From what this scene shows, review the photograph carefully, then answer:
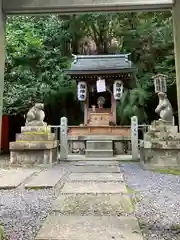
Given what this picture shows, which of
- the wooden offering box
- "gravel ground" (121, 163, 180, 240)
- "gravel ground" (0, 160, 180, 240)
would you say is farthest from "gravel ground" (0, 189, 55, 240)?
the wooden offering box

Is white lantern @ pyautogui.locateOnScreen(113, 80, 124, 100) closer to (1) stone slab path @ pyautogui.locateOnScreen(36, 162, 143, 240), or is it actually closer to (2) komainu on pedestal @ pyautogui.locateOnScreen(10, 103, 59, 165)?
(2) komainu on pedestal @ pyautogui.locateOnScreen(10, 103, 59, 165)

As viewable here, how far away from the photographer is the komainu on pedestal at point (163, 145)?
7.29 metres

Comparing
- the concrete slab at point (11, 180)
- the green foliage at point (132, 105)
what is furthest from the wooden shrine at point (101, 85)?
the concrete slab at point (11, 180)

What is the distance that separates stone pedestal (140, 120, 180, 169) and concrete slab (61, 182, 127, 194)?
242 centimetres

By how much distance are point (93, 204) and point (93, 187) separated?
119cm

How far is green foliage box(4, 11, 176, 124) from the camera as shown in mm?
11617

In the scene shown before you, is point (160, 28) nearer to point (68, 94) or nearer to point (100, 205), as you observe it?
point (68, 94)

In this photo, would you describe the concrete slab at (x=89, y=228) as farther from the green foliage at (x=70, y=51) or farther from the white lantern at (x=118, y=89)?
the white lantern at (x=118, y=89)

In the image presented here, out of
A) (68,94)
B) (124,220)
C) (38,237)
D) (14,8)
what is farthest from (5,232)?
(68,94)

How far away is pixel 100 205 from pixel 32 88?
28.7 feet

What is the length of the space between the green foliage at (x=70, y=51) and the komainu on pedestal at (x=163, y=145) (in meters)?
4.78

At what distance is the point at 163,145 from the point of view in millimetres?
7266

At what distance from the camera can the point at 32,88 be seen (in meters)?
11.7

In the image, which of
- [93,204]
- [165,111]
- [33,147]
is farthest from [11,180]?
[165,111]
